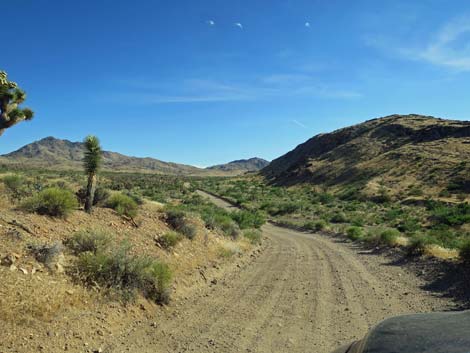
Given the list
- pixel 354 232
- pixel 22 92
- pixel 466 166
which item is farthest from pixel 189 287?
pixel 466 166

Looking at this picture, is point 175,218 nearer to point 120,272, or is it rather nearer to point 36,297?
point 120,272

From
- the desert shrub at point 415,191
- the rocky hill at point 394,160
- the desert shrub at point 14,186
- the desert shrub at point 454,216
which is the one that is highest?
the rocky hill at point 394,160

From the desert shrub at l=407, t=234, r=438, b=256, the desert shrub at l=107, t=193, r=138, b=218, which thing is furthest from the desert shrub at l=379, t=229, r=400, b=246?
the desert shrub at l=107, t=193, r=138, b=218

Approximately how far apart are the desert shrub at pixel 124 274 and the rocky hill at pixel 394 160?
50.9m

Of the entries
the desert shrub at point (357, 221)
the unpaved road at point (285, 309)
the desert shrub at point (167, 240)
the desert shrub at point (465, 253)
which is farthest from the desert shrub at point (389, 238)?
the desert shrub at point (357, 221)

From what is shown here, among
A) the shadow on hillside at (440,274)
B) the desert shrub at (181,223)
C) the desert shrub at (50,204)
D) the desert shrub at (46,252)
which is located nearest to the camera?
the desert shrub at (46,252)

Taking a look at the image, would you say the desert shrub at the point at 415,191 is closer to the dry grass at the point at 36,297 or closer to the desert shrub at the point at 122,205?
the desert shrub at the point at 122,205

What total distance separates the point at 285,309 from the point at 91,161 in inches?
318

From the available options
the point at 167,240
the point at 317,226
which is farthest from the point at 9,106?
the point at 317,226

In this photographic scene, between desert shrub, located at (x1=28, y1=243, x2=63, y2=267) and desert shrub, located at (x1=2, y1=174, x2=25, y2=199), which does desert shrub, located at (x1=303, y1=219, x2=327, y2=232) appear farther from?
desert shrub, located at (x1=28, y1=243, x2=63, y2=267)

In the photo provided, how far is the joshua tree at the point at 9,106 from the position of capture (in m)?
12.2

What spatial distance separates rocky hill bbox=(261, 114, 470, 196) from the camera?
60750 millimetres

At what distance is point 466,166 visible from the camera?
61062 mm

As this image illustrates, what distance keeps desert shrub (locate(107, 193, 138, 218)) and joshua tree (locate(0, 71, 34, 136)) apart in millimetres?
4295
